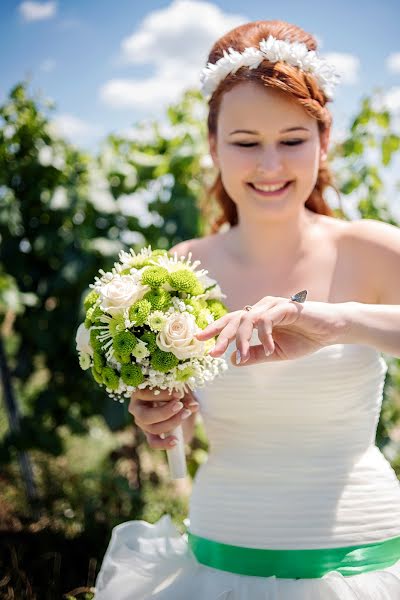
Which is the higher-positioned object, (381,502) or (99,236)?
(99,236)

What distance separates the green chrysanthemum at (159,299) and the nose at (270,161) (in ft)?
1.73

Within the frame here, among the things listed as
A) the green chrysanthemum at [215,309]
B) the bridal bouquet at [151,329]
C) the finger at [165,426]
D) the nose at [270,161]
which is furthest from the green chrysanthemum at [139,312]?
the nose at [270,161]

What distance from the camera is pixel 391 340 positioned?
156 cm

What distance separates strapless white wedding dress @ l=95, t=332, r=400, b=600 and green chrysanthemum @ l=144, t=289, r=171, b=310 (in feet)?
1.39

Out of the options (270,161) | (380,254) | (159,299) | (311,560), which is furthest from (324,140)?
(311,560)

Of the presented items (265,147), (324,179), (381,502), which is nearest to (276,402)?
(381,502)

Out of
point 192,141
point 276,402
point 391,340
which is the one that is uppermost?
point 192,141

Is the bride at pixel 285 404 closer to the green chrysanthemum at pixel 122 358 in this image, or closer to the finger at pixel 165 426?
the finger at pixel 165 426

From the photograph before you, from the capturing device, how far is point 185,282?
1.57 metres

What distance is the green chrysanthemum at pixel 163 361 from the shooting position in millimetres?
1496

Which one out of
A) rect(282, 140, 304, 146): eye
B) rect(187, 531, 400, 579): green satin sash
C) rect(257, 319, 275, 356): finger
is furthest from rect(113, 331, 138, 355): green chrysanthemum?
rect(282, 140, 304, 146): eye

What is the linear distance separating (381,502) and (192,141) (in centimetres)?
241

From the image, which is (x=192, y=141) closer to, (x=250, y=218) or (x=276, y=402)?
(x=250, y=218)

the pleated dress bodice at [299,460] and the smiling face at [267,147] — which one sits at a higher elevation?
the smiling face at [267,147]
